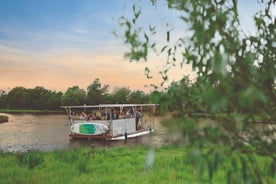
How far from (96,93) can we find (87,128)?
81.1 meters

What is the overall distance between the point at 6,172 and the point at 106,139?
2863cm

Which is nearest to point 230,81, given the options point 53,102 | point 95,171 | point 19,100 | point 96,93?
point 95,171

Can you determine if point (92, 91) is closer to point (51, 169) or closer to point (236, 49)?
point (51, 169)

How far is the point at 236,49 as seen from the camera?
9.79ft

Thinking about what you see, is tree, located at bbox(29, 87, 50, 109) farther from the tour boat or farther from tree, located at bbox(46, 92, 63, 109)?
the tour boat

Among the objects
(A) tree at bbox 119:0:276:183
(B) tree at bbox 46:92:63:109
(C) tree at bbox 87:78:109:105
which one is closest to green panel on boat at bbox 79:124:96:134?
(A) tree at bbox 119:0:276:183

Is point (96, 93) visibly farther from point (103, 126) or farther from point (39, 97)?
point (103, 126)

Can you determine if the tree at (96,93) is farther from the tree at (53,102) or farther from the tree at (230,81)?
the tree at (230,81)

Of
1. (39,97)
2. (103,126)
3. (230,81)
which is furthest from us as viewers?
(39,97)

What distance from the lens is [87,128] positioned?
40.1 m

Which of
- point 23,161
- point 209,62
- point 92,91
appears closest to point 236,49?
point 209,62

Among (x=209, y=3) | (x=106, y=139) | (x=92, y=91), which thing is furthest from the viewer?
(x=92, y=91)

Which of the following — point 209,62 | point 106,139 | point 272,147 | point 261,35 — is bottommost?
point 106,139

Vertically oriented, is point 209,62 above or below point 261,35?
below
